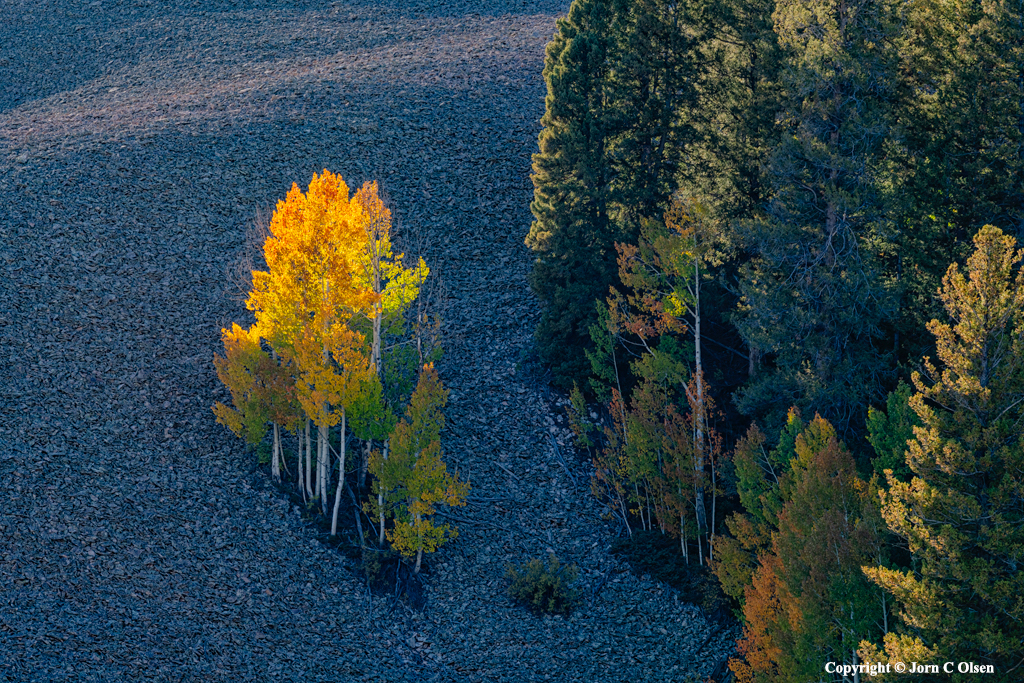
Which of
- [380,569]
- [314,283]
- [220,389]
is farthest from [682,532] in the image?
[220,389]

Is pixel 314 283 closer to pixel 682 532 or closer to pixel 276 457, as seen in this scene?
pixel 276 457

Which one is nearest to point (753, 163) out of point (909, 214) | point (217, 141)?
point (909, 214)

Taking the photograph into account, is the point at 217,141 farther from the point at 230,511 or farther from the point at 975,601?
the point at 975,601

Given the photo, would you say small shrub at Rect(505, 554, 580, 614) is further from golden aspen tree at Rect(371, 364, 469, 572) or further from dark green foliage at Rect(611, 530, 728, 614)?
golden aspen tree at Rect(371, 364, 469, 572)

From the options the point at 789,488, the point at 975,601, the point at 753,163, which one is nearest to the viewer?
the point at 975,601

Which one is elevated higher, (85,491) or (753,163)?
(753,163)
